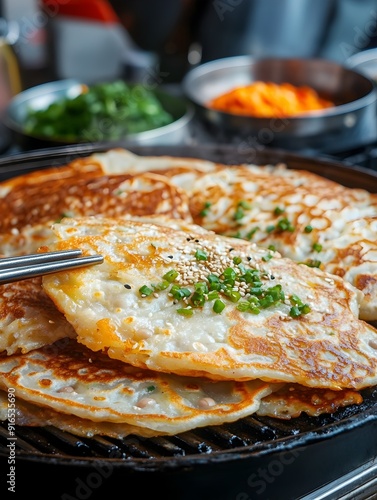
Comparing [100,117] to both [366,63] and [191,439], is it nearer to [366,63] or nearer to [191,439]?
[366,63]

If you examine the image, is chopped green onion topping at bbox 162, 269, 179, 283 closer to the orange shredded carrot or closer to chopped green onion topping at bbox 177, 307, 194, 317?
chopped green onion topping at bbox 177, 307, 194, 317

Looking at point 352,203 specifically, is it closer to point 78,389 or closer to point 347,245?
point 347,245

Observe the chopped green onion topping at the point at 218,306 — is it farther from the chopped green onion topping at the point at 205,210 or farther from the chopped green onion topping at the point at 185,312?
the chopped green onion topping at the point at 205,210

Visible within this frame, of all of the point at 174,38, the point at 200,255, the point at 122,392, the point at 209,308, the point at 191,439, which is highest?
the point at 174,38

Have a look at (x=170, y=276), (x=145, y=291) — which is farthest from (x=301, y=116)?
(x=145, y=291)

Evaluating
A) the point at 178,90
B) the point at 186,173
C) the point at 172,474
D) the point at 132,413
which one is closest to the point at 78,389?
the point at 132,413

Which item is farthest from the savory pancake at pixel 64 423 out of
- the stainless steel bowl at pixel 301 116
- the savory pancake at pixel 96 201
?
the stainless steel bowl at pixel 301 116
